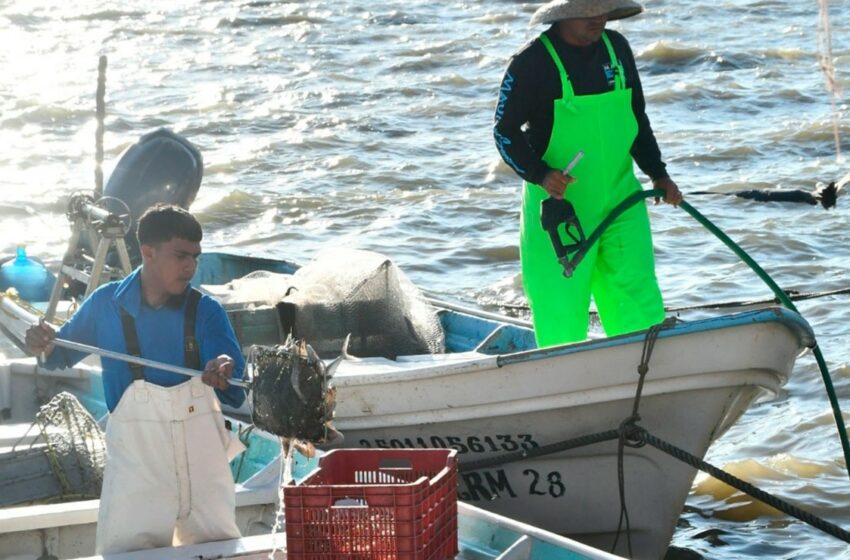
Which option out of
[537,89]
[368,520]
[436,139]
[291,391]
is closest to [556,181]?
[537,89]

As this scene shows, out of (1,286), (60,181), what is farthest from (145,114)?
(1,286)

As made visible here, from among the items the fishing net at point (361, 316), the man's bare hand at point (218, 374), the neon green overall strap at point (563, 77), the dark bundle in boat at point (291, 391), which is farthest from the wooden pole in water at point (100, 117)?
the dark bundle in boat at point (291, 391)

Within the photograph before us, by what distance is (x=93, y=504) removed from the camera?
20.0 feet

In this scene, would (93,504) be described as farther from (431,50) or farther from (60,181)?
(431,50)

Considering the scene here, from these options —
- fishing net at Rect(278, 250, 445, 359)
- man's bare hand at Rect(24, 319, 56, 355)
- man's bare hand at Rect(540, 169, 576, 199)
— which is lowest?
fishing net at Rect(278, 250, 445, 359)

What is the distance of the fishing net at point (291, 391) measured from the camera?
4953mm

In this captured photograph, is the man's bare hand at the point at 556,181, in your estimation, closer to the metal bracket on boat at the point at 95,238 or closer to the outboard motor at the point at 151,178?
the metal bracket on boat at the point at 95,238

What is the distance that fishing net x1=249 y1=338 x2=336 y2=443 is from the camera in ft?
Result: 16.3

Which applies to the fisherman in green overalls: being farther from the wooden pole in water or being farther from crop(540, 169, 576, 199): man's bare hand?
the wooden pole in water

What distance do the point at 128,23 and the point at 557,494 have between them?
20.9 m

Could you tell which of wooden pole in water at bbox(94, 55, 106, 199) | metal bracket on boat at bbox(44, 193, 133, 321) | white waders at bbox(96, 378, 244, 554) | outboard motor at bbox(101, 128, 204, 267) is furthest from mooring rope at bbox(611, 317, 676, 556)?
wooden pole in water at bbox(94, 55, 106, 199)

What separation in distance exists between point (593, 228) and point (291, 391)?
6.82ft

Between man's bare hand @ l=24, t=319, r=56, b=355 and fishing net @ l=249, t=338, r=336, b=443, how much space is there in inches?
29.6

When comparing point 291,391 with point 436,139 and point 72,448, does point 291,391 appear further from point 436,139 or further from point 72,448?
point 436,139
